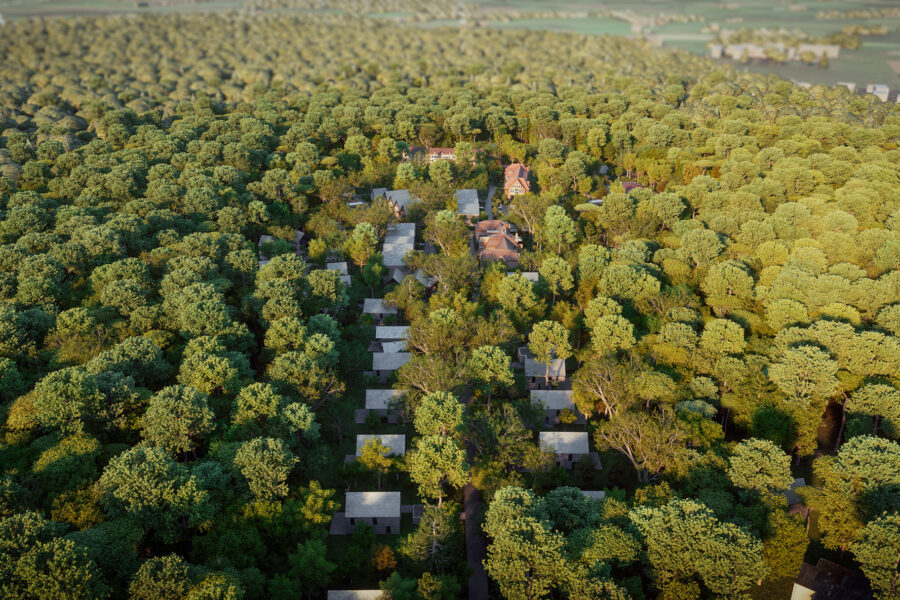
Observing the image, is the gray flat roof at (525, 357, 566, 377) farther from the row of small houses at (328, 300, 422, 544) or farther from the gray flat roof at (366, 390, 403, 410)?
the gray flat roof at (366, 390, 403, 410)

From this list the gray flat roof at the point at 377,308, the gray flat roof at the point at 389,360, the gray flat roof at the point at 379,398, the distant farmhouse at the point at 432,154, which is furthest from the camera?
the distant farmhouse at the point at 432,154

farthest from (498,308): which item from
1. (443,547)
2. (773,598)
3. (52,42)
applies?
(52,42)

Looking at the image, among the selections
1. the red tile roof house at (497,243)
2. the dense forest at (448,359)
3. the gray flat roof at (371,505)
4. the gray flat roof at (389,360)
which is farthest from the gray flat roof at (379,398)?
the red tile roof house at (497,243)

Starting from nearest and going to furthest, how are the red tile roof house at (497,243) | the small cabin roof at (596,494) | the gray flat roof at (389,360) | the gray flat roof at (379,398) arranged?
the small cabin roof at (596,494) → the gray flat roof at (379,398) → the gray flat roof at (389,360) → the red tile roof house at (497,243)

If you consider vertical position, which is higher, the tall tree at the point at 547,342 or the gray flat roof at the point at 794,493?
the tall tree at the point at 547,342

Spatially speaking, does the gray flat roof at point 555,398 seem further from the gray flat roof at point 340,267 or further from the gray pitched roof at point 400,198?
the gray pitched roof at point 400,198

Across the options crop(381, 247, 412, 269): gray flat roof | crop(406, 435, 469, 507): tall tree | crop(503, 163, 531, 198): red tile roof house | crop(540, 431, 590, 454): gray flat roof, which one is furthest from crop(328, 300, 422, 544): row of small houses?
crop(503, 163, 531, 198): red tile roof house
